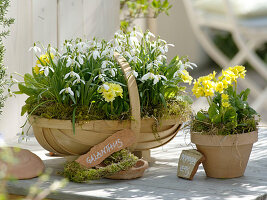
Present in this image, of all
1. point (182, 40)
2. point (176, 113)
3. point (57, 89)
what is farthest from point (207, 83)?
point (182, 40)

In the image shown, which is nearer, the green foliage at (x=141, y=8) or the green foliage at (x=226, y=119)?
the green foliage at (x=226, y=119)

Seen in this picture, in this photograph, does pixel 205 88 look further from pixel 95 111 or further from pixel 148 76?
pixel 95 111

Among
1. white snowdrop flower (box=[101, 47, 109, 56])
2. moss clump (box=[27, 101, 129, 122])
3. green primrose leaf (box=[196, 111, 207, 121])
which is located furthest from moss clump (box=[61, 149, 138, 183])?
A: white snowdrop flower (box=[101, 47, 109, 56])

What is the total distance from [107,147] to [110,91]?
19 centimetres

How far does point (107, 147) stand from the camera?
1.59 metres

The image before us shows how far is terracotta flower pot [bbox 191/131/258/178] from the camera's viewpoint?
60.6 inches

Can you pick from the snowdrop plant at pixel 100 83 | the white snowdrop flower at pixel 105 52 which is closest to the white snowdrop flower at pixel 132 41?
the snowdrop plant at pixel 100 83

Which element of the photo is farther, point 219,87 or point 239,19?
point 239,19

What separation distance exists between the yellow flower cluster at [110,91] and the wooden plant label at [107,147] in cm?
13

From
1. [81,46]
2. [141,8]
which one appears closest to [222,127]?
[81,46]

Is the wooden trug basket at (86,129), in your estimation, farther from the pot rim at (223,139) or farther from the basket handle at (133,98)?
the pot rim at (223,139)

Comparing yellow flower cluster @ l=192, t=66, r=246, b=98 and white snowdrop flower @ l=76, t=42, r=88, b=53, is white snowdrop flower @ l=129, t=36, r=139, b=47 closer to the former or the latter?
white snowdrop flower @ l=76, t=42, r=88, b=53

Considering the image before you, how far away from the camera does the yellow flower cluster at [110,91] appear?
1.52 meters

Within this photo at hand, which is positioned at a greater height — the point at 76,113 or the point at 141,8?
the point at 141,8
